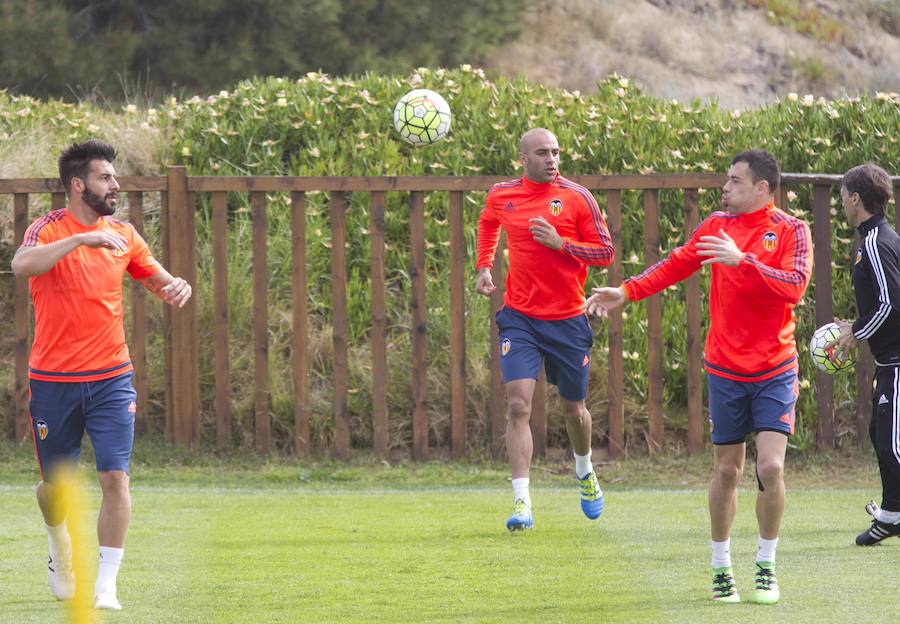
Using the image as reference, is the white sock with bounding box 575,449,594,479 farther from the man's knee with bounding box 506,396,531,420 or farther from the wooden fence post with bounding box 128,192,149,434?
the wooden fence post with bounding box 128,192,149,434

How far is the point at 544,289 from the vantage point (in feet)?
27.4

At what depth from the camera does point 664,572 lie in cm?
687

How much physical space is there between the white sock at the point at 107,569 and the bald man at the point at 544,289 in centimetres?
279

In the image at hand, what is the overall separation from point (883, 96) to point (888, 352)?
15.5 ft

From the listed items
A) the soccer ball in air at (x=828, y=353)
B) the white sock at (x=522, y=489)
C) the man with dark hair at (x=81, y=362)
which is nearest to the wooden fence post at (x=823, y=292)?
the soccer ball in air at (x=828, y=353)

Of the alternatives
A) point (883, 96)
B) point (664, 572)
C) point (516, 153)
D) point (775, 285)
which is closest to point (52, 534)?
point (664, 572)

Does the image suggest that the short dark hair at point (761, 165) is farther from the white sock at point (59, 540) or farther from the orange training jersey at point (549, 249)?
the white sock at point (59, 540)

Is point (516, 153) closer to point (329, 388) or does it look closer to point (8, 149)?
point (329, 388)

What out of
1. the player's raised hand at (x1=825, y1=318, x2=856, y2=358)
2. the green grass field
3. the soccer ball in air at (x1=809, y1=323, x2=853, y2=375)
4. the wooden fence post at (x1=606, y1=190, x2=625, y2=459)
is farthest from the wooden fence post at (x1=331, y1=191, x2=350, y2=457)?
the player's raised hand at (x1=825, y1=318, x2=856, y2=358)

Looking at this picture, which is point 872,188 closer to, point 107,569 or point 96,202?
point 96,202

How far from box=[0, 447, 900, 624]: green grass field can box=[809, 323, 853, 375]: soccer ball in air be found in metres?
0.93

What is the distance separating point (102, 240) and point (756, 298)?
2729 millimetres

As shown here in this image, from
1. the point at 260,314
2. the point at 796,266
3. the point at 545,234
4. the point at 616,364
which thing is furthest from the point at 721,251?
the point at 260,314

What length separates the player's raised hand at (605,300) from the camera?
6.56 metres
